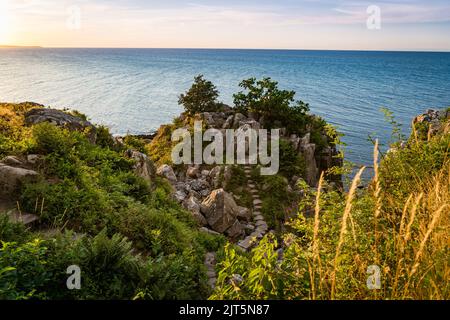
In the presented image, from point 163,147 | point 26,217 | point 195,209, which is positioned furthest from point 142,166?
point 163,147

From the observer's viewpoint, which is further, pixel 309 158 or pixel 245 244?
pixel 309 158

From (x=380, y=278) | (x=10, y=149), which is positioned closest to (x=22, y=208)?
(x=10, y=149)

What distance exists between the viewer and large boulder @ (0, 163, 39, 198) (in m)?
8.52

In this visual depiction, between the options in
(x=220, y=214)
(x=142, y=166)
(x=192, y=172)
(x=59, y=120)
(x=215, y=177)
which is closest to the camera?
(x=59, y=120)

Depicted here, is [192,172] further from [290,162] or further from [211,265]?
[211,265]

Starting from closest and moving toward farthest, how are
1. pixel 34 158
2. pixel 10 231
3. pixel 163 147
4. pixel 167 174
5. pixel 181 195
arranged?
pixel 10 231 → pixel 34 158 → pixel 181 195 → pixel 167 174 → pixel 163 147

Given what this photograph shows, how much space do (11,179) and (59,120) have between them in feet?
19.8

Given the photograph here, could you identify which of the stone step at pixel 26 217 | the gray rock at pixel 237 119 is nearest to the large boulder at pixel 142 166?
the stone step at pixel 26 217

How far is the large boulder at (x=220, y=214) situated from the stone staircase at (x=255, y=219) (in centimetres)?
89

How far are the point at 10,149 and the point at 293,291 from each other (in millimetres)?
9447

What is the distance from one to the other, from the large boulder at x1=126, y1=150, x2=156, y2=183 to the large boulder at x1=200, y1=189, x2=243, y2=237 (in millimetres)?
3500

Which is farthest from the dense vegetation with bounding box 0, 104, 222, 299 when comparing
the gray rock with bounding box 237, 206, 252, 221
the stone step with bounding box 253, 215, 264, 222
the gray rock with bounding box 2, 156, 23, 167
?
the stone step with bounding box 253, 215, 264, 222

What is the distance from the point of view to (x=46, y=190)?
858 cm

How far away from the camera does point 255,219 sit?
65.3 ft
